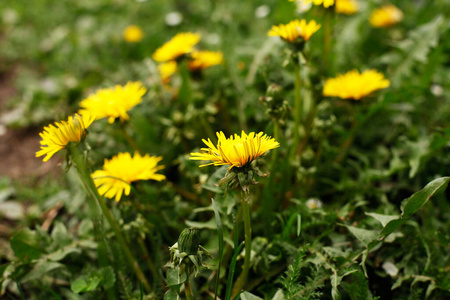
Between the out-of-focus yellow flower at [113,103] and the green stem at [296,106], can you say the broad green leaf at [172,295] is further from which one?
the green stem at [296,106]

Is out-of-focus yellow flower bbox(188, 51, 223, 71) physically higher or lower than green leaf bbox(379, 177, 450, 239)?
higher

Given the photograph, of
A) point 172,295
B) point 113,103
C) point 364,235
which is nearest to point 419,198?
point 364,235

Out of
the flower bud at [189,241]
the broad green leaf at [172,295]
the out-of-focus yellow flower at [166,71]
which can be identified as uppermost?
the out-of-focus yellow flower at [166,71]

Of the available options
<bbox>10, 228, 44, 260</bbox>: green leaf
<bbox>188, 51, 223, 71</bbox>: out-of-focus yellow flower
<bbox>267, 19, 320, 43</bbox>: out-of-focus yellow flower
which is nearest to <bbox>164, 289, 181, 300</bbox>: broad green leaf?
<bbox>10, 228, 44, 260</bbox>: green leaf

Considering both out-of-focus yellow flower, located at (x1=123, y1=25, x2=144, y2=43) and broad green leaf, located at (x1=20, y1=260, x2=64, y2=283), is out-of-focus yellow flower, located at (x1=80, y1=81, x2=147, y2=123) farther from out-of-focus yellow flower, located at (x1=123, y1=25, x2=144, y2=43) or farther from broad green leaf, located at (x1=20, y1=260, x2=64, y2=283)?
out-of-focus yellow flower, located at (x1=123, y1=25, x2=144, y2=43)

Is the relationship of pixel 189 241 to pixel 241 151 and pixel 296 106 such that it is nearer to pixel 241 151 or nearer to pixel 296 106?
pixel 241 151

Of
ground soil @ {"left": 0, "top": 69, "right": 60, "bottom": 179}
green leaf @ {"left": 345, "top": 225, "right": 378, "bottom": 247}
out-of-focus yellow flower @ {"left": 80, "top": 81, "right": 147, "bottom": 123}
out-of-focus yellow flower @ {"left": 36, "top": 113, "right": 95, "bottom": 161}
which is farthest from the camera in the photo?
ground soil @ {"left": 0, "top": 69, "right": 60, "bottom": 179}

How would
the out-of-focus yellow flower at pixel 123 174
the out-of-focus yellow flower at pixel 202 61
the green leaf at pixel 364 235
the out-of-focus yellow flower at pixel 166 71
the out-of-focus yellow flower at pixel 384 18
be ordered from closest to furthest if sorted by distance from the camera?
1. the green leaf at pixel 364 235
2. the out-of-focus yellow flower at pixel 123 174
3. the out-of-focus yellow flower at pixel 202 61
4. the out-of-focus yellow flower at pixel 166 71
5. the out-of-focus yellow flower at pixel 384 18

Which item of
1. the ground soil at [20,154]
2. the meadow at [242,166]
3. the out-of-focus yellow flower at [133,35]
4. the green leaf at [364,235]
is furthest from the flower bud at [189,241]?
the out-of-focus yellow flower at [133,35]

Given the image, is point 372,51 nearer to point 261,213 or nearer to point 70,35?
point 261,213
